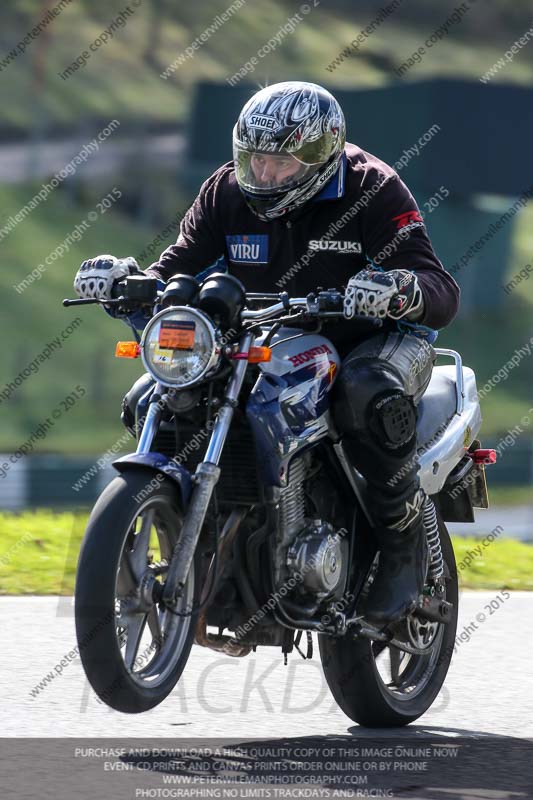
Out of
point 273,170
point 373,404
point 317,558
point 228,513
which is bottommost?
point 317,558

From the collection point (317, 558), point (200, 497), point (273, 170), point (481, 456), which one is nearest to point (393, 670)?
point (481, 456)

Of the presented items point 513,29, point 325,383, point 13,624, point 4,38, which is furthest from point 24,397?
point 513,29

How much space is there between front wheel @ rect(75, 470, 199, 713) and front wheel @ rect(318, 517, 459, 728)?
82cm

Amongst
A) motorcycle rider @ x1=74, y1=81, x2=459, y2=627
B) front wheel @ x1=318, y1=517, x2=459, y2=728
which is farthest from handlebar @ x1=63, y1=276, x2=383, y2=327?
front wheel @ x1=318, y1=517, x2=459, y2=728

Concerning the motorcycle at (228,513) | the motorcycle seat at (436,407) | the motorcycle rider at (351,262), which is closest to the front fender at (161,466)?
the motorcycle at (228,513)

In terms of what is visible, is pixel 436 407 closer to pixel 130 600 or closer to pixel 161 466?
pixel 161 466

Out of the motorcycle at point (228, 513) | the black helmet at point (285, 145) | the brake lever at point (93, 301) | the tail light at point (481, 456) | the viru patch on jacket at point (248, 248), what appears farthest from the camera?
the tail light at point (481, 456)

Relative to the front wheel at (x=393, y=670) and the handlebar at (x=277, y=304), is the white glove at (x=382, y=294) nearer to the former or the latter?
the handlebar at (x=277, y=304)

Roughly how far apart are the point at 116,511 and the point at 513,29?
57991mm

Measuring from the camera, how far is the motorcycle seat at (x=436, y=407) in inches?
222

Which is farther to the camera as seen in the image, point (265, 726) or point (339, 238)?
point (339, 238)

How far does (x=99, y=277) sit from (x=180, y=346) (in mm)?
664

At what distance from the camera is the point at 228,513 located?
4836 millimetres

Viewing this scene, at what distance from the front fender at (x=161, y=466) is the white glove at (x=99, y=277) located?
755 millimetres
